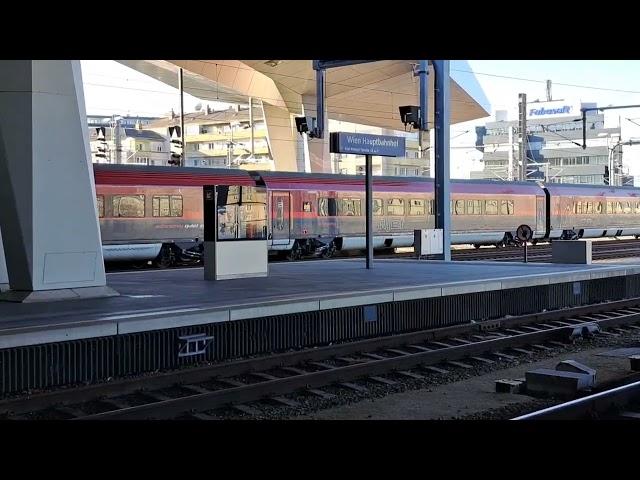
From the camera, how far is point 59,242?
37.2 ft

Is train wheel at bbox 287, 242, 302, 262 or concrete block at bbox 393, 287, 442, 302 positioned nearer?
concrete block at bbox 393, 287, 442, 302

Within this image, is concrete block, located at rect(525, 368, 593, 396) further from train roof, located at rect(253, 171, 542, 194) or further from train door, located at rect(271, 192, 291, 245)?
train roof, located at rect(253, 171, 542, 194)

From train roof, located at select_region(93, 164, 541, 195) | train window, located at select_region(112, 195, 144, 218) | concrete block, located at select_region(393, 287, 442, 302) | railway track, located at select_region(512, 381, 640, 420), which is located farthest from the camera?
train roof, located at select_region(93, 164, 541, 195)

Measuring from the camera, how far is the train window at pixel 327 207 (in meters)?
27.5

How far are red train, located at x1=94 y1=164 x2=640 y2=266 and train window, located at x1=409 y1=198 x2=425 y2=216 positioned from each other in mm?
38

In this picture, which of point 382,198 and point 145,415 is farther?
point 382,198

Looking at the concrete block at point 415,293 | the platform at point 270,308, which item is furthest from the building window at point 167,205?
the concrete block at point 415,293

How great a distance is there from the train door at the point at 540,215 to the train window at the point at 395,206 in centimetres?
882

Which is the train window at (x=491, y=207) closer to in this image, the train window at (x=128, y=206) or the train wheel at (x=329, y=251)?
the train wheel at (x=329, y=251)

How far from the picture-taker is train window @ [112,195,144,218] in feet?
73.2

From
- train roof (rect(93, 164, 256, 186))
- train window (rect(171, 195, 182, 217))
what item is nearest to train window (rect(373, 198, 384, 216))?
train roof (rect(93, 164, 256, 186))
